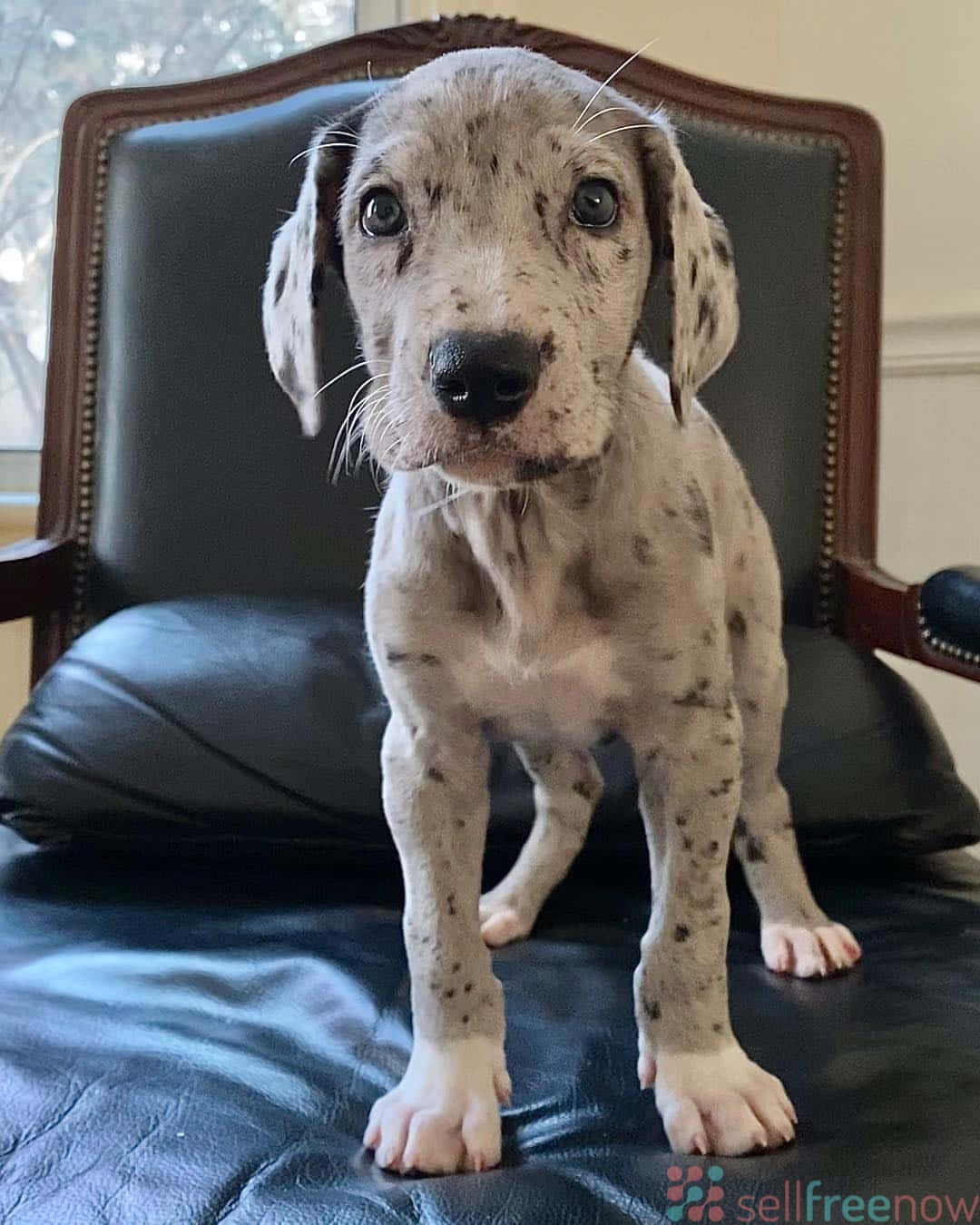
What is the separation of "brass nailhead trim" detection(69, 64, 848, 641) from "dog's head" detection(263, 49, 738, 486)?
0.86m

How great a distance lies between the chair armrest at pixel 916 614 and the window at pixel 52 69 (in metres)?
1.67

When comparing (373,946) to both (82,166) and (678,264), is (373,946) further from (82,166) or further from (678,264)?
(82,166)

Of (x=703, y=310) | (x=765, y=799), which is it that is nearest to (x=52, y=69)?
(x=703, y=310)

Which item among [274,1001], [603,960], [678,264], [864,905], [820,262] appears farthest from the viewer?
[820,262]

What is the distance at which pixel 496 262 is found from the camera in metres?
0.88

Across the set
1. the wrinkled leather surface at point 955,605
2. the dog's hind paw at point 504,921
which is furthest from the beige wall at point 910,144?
the dog's hind paw at point 504,921

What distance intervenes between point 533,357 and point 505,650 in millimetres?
316

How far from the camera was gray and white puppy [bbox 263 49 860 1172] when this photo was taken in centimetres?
93

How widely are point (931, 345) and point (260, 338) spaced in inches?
48.5

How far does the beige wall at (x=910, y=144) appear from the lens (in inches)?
87.0

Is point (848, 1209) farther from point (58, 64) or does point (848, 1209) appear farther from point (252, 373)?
point (58, 64)

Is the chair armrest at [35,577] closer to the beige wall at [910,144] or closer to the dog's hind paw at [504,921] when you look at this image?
the dog's hind paw at [504,921]

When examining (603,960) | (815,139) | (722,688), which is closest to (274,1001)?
(603,960)

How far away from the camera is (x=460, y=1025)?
1.06 m
